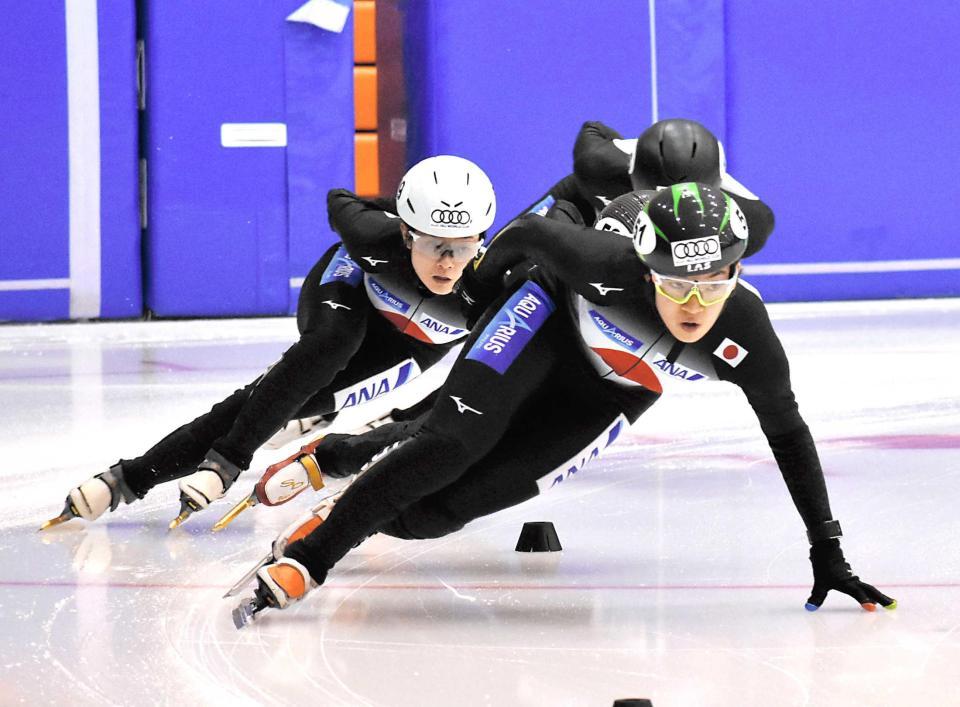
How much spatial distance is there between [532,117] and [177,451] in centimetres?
560

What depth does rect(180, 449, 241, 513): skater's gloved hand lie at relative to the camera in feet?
12.1

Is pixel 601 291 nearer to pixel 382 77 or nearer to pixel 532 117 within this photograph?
pixel 532 117

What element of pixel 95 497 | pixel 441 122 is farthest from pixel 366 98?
pixel 95 497

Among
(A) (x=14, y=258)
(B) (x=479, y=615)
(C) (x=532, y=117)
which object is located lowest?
(B) (x=479, y=615)

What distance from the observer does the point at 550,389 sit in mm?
3250

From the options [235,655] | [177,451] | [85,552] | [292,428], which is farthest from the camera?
[292,428]

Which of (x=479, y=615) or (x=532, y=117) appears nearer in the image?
(x=479, y=615)

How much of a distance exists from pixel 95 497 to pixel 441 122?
18.6ft

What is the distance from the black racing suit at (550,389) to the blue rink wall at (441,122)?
572 centimetres

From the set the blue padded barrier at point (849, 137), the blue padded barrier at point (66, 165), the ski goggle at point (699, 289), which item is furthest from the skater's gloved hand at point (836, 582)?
the blue padded barrier at point (849, 137)

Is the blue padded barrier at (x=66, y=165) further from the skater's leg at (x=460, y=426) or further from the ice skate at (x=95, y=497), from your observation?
the skater's leg at (x=460, y=426)

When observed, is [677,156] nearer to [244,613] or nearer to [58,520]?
[244,613]

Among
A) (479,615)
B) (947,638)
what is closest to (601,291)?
(479,615)

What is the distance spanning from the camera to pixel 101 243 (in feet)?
28.2
